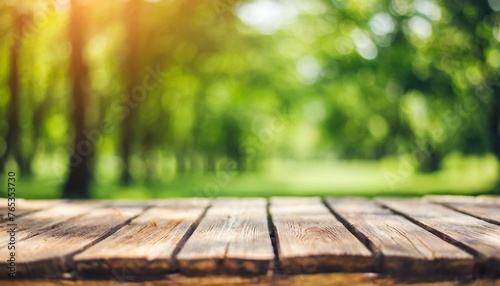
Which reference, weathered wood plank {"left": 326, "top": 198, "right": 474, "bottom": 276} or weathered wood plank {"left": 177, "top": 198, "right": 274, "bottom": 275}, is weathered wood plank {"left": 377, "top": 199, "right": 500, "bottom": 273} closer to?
weathered wood plank {"left": 326, "top": 198, "right": 474, "bottom": 276}

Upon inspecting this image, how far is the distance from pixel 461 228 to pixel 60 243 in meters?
1.71

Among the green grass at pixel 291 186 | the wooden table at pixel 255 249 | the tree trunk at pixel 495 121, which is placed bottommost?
the green grass at pixel 291 186

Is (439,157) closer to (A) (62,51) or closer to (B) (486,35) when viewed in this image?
(B) (486,35)

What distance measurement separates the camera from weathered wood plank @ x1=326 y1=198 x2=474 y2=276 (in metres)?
1.78

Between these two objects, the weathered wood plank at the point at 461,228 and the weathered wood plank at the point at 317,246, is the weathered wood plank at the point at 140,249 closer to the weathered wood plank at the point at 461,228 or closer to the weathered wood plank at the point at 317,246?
the weathered wood plank at the point at 317,246

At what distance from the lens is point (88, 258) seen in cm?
178

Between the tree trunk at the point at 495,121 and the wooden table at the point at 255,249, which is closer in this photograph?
the wooden table at the point at 255,249

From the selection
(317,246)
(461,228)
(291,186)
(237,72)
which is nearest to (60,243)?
(317,246)

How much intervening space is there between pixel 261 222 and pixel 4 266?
1208mm

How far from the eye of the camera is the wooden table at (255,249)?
5.81 ft

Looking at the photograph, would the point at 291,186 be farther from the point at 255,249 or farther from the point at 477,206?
the point at 255,249

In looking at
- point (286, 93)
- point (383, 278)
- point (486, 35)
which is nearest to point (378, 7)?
point (486, 35)

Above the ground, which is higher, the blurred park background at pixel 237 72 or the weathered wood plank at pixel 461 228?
the blurred park background at pixel 237 72

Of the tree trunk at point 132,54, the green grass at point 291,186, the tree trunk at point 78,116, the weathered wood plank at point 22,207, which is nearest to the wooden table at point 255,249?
the weathered wood plank at point 22,207
